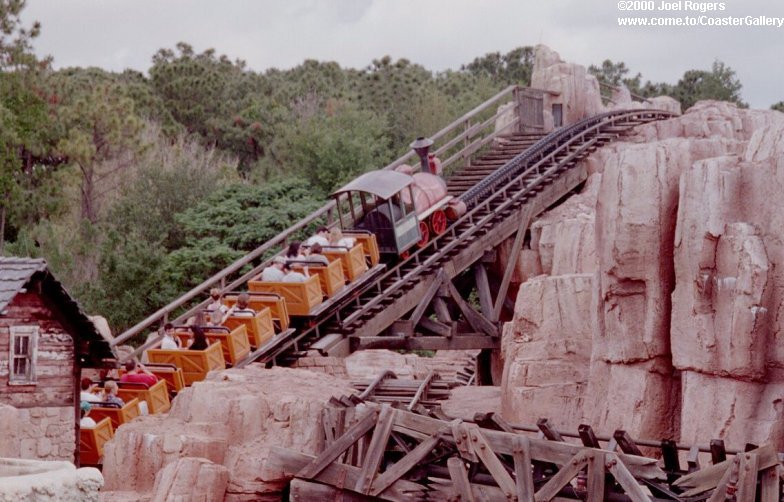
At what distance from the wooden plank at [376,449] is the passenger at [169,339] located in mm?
6577

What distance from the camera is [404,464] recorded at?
74.2 ft

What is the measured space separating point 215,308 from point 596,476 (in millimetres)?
11656

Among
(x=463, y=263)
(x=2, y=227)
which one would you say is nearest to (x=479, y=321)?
(x=463, y=263)

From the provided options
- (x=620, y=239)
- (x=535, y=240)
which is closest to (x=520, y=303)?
(x=620, y=239)

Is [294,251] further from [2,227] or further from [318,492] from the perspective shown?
[2,227]

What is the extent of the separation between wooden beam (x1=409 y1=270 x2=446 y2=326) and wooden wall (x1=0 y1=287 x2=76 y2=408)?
1049 cm

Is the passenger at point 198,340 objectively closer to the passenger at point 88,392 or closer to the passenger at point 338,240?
the passenger at point 88,392

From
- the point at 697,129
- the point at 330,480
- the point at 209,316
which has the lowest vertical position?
the point at 330,480

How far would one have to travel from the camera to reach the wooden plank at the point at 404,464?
881 inches

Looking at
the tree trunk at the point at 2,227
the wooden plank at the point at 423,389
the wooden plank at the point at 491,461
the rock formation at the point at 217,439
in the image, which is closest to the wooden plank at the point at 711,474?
the wooden plank at the point at 491,461

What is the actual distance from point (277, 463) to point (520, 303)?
5.15 m

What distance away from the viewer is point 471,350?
123 ft

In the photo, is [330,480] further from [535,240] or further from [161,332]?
[535,240]

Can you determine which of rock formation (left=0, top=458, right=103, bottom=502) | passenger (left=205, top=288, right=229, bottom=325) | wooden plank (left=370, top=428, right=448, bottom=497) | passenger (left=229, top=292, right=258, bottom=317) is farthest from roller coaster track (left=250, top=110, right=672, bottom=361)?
rock formation (left=0, top=458, right=103, bottom=502)
